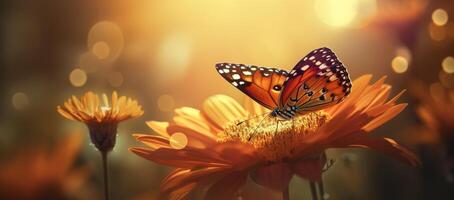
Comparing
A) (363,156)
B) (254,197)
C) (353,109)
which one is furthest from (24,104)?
(353,109)

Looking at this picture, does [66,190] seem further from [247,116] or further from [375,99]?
[375,99]

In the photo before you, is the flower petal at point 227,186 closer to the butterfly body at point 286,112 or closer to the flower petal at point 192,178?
the flower petal at point 192,178

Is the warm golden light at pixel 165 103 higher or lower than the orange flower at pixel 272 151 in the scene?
higher

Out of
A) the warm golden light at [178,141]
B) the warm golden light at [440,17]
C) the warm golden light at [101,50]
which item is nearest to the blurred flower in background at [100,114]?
the warm golden light at [178,141]

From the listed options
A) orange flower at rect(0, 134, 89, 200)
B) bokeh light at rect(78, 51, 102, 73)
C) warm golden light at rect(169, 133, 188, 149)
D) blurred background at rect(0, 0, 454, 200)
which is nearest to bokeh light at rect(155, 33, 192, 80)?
blurred background at rect(0, 0, 454, 200)

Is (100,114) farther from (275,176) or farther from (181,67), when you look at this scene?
(181,67)

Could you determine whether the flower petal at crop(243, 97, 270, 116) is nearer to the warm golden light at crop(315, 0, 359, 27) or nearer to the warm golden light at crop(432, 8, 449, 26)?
the warm golden light at crop(315, 0, 359, 27)
